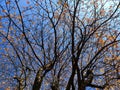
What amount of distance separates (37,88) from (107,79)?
3517 mm

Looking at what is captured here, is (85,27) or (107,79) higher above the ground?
(85,27)

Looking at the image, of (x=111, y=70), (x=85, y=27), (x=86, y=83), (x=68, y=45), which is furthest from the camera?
(x=68, y=45)

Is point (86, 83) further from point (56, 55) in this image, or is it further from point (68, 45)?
point (68, 45)

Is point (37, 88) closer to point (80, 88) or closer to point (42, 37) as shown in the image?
point (80, 88)

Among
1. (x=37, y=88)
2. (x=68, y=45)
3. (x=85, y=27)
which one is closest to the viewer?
(x=37, y=88)

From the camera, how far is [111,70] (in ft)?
35.6

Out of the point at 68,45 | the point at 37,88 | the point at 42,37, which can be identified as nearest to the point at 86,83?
the point at 37,88

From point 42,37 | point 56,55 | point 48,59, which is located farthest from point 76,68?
point 42,37

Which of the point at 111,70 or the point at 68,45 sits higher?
the point at 68,45

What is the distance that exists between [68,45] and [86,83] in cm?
278

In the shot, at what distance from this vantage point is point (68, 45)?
11641 mm

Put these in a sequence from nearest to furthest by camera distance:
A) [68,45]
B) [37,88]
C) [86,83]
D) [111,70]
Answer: [37,88] → [86,83] → [111,70] → [68,45]

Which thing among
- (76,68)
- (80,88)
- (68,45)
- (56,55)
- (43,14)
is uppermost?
(43,14)

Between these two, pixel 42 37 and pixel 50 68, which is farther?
pixel 42 37
